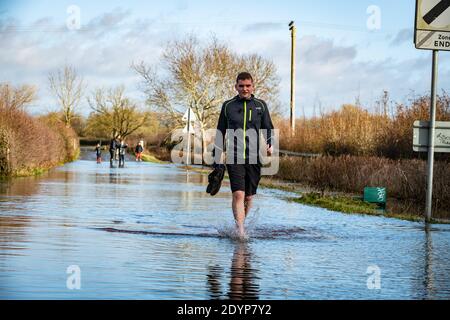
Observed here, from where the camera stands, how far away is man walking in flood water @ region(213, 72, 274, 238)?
40.1 feet

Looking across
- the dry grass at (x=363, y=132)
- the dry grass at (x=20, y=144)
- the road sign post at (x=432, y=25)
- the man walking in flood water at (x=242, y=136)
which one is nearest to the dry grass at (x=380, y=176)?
the dry grass at (x=363, y=132)

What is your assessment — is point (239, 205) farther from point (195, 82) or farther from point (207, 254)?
point (195, 82)

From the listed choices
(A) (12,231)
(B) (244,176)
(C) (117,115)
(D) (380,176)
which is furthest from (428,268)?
(C) (117,115)

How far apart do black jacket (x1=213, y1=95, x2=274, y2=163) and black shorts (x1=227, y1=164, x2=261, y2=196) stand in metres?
0.15

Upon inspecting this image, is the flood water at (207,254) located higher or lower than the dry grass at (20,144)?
lower

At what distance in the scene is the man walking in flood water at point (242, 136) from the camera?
12.2 meters

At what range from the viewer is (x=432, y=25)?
15.6 metres

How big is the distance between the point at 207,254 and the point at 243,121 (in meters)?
2.32

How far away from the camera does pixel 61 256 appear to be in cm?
982

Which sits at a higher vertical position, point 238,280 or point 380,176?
point 380,176

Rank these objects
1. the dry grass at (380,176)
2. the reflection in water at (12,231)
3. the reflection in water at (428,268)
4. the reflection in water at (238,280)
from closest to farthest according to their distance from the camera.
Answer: the reflection in water at (238,280)
the reflection in water at (428,268)
the reflection in water at (12,231)
the dry grass at (380,176)

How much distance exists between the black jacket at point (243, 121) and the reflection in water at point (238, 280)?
206 cm

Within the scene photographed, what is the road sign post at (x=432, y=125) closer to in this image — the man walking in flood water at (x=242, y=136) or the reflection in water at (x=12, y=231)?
the man walking in flood water at (x=242, y=136)
